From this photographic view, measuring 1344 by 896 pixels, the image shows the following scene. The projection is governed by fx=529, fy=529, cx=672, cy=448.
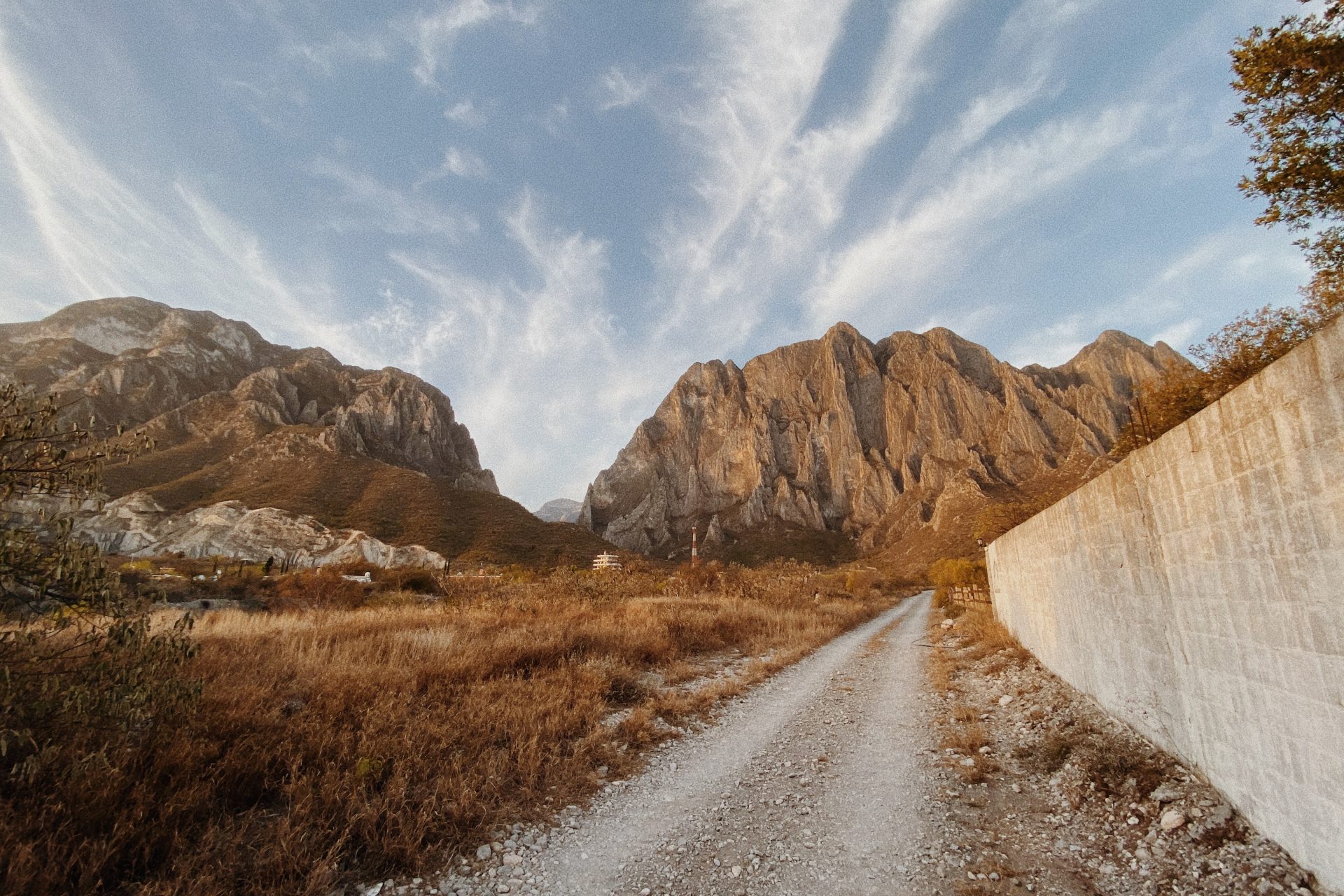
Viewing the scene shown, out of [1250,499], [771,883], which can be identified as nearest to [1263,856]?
[1250,499]

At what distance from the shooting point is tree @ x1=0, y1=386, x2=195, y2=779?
11.1 ft

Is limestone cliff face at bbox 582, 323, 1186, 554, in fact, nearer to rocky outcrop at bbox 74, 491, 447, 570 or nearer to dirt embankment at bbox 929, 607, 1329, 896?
rocky outcrop at bbox 74, 491, 447, 570

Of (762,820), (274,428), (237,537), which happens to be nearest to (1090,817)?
(762,820)

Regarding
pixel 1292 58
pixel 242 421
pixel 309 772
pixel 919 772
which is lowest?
pixel 919 772

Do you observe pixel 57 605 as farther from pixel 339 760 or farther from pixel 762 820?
pixel 762 820

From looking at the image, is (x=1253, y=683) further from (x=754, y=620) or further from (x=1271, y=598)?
(x=754, y=620)

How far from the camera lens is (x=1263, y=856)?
4203 mm

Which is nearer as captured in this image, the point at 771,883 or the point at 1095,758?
the point at 771,883

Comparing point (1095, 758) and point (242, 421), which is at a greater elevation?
point (242, 421)

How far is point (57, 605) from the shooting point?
380 cm

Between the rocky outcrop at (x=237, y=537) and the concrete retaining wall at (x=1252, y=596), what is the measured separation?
5660cm

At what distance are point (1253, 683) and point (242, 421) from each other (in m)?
119

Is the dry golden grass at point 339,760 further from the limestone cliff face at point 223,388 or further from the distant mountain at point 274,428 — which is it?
the limestone cliff face at point 223,388

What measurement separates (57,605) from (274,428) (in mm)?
112531
